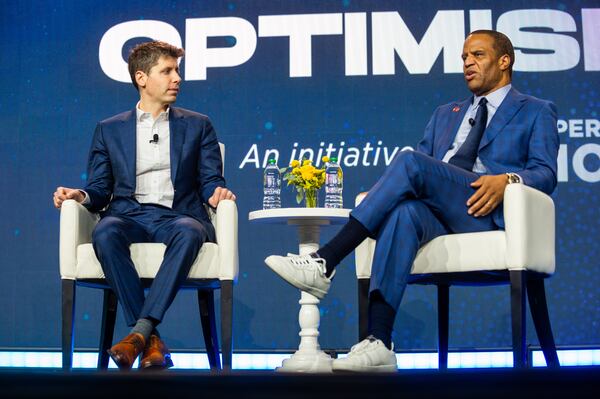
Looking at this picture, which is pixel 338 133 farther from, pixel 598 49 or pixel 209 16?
pixel 598 49

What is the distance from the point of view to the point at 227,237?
3.05 meters

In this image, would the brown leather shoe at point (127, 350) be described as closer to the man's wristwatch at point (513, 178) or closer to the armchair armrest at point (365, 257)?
the armchair armrest at point (365, 257)

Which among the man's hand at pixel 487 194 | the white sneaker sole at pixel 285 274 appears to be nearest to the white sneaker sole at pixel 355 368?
the white sneaker sole at pixel 285 274

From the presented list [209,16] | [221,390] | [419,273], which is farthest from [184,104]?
[221,390]

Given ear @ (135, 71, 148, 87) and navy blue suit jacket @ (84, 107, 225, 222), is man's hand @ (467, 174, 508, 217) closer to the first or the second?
navy blue suit jacket @ (84, 107, 225, 222)

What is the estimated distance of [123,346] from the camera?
250 cm

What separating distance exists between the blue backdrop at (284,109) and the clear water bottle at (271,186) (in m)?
0.17

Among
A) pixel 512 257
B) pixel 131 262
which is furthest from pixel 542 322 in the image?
pixel 131 262

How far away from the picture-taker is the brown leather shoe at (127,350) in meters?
2.46

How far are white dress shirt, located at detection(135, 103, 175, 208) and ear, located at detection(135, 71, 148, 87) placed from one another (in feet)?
0.36

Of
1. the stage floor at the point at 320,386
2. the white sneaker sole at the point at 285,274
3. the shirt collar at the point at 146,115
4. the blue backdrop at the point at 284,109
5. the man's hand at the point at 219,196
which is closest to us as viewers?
the stage floor at the point at 320,386

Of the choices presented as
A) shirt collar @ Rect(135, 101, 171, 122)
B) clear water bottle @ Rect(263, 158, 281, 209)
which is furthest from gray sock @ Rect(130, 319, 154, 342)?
clear water bottle @ Rect(263, 158, 281, 209)

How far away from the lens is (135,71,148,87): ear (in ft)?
11.3

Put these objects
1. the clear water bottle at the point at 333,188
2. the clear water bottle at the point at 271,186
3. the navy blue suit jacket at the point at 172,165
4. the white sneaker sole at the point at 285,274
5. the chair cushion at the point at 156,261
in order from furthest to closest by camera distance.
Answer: the clear water bottle at the point at 271,186, the clear water bottle at the point at 333,188, the navy blue suit jacket at the point at 172,165, the chair cushion at the point at 156,261, the white sneaker sole at the point at 285,274
